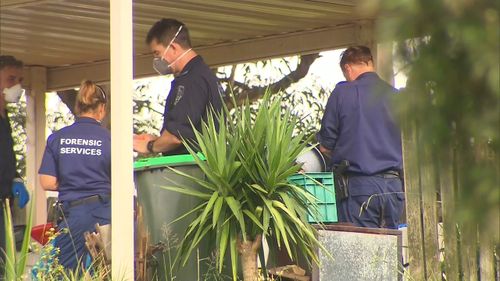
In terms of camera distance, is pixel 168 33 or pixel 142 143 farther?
pixel 142 143

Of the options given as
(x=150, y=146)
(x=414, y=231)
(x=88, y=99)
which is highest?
(x=88, y=99)

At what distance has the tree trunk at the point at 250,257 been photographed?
256 inches

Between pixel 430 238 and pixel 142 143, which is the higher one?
pixel 142 143

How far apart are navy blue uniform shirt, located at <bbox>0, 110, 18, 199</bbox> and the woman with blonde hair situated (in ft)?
2.48

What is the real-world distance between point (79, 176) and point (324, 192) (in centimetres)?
156

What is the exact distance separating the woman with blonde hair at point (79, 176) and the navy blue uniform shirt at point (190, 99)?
0.48 m

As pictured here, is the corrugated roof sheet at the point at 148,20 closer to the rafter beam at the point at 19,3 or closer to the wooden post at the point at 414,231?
the rafter beam at the point at 19,3

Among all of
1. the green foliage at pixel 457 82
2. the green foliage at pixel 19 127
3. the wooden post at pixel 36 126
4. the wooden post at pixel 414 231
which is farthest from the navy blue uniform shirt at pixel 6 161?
the green foliage at pixel 19 127

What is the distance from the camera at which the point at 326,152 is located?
23.8ft

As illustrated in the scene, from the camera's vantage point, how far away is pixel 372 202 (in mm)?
6957

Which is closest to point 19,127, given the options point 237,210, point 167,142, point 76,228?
point 76,228

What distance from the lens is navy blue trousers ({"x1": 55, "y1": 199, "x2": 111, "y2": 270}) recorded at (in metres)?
7.13

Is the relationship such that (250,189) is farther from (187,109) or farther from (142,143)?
(142,143)

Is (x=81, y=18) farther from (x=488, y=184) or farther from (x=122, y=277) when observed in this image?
(x=488, y=184)
